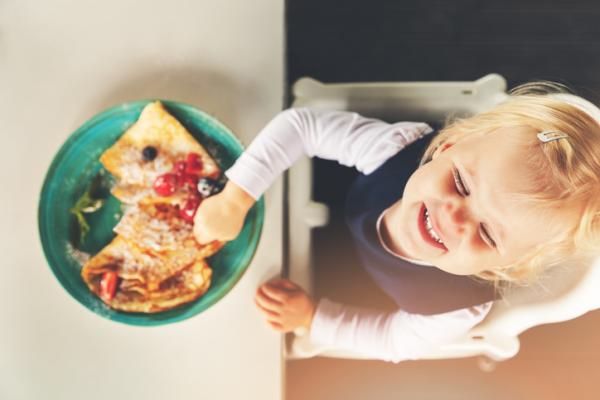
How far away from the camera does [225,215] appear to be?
0.67m

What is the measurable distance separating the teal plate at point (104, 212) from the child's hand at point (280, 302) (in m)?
0.05

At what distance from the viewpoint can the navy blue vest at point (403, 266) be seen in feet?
2.29

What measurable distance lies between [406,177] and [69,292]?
0.50 m

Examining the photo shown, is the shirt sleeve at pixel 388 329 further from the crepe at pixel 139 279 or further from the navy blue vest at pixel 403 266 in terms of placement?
the crepe at pixel 139 279

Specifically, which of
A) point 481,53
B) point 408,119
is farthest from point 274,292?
point 481,53

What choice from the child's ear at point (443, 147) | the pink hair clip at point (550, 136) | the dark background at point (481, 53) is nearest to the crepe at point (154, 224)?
the child's ear at point (443, 147)

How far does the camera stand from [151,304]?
0.65 metres

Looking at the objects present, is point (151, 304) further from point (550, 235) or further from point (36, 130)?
point (550, 235)

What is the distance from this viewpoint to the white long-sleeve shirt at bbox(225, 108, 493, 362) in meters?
0.67

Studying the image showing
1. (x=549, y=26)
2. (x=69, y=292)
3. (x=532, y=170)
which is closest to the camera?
(x=532, y=170)

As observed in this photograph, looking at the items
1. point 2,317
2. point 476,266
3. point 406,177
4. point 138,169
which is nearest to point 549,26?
point 406,177

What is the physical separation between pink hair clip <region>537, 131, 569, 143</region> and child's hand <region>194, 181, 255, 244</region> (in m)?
0.37

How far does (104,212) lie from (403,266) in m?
0.46

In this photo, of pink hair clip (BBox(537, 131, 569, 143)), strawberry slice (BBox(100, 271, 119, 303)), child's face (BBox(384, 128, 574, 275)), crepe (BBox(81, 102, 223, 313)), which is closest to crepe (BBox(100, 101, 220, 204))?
crepe (BBox(81, 102, 223, 313))
